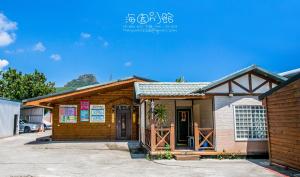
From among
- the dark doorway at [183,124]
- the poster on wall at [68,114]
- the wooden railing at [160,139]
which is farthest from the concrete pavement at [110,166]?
the poster on wall at [68,114]

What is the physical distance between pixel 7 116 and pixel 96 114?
9.39 meters

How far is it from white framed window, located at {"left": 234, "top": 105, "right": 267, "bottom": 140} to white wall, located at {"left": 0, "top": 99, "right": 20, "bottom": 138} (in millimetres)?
19099

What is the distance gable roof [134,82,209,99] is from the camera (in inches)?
→ 510

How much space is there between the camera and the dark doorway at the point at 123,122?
20.8m

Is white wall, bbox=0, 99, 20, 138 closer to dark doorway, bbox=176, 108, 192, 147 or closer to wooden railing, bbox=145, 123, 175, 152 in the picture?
dark doorway, bbox=176, 108, 192, 147

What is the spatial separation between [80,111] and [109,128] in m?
2.36

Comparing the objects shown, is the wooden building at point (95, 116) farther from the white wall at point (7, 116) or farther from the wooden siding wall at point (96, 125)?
the white wall at point (7, 116)

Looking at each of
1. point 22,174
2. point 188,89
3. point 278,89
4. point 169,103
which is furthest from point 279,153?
point 22,174

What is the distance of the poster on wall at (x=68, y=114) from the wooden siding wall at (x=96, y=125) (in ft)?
0.69

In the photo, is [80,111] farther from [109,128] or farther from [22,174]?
[22,174]

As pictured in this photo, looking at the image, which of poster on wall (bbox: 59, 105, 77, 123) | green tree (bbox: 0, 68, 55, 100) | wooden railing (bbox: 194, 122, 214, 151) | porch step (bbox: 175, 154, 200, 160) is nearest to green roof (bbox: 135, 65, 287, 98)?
wooden railing (bbox: 194, 122, 214, 151)

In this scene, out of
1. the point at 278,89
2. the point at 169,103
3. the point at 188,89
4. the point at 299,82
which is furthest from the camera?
the point at 169,103

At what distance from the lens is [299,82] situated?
29.9 ft

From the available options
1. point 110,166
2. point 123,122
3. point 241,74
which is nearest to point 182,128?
point 241,74
